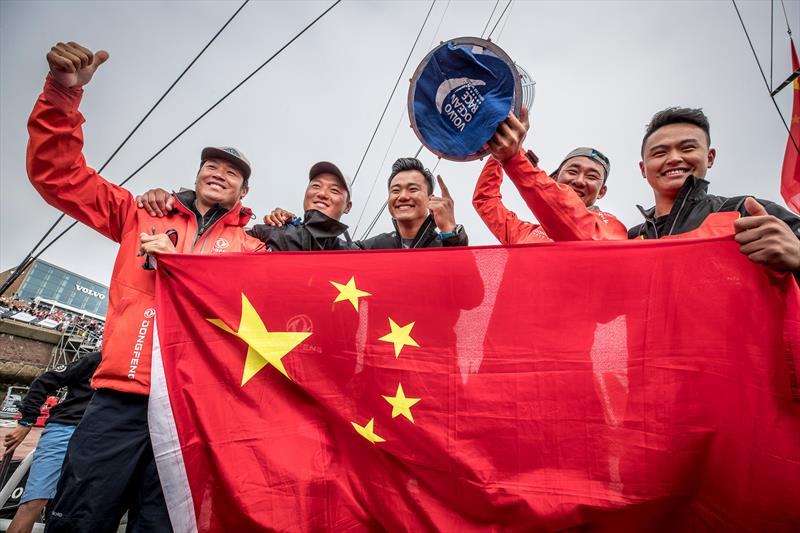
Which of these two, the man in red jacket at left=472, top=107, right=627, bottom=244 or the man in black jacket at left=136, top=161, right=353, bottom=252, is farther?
the man in black jacket at left=136, top=161, right=353, bottom=252

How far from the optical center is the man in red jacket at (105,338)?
1.92 m

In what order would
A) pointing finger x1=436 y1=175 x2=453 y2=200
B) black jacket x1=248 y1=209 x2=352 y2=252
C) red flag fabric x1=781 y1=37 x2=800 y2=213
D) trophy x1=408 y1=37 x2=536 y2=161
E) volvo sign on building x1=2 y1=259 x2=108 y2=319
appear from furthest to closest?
volvo sign on building x1=2 y1=259 x2=108 y2=319
red flag fabric x1=781 y1=37 x2=800 y2=213
pointing finger x1=436 y1=175 x2=453 y2=200
black jacket x1=248 y1=209 x2=352 y2=252
trophy x1=408 y1=37 x2=536 y2=161

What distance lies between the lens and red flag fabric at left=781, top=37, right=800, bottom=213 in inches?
215

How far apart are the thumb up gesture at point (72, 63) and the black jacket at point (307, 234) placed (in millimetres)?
1327

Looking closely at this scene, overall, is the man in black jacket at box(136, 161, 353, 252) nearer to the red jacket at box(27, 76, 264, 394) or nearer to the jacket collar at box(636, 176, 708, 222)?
the red jacket at box(27, 76, 264, 394)

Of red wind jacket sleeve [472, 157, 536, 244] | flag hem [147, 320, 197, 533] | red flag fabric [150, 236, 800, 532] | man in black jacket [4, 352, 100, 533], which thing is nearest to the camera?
red flag fabric [150, 236, 800, 532]

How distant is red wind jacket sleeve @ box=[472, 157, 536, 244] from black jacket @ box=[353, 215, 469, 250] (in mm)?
245

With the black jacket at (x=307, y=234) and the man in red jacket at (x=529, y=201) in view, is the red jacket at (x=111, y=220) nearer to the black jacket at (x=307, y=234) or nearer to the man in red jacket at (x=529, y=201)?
the black jacket at (x=307, y=234)

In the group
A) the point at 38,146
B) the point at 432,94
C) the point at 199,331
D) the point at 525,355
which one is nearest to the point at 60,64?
the point at 38,146

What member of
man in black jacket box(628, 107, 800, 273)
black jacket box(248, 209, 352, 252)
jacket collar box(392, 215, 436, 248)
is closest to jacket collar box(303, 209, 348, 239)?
black jacket box(248, 209, 352, 252)

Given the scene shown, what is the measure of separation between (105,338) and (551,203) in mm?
2660

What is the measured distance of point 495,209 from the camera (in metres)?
2.88

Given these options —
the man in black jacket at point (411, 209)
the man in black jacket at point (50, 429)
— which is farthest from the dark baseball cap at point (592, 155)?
the man in black jacket at point (50, 429)

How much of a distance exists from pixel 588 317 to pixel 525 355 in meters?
0.37
